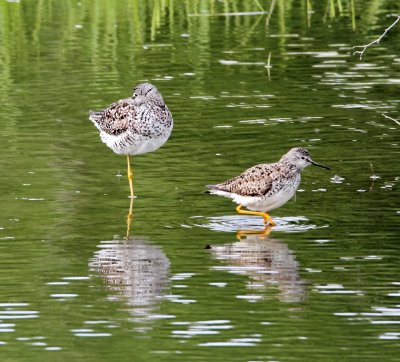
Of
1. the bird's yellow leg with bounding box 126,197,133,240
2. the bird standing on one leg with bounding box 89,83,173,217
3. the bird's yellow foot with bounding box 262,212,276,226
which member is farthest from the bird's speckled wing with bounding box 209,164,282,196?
the bird standing on one leg with bounding box 89,83,173,217

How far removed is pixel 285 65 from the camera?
23.8m

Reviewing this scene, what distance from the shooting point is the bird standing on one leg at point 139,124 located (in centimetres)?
1663

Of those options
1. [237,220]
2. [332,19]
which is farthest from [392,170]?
[332,19]

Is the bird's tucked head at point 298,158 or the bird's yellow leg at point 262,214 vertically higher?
the bird's tucked head at point 298,158

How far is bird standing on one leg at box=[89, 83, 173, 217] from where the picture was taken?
54.6 ft

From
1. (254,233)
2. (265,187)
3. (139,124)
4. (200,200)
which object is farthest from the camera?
(139,124)

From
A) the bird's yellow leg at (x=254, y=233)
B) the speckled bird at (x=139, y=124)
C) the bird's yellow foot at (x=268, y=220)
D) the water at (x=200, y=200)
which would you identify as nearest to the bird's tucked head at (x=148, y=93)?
the speckled bird at (x=139, y=124)

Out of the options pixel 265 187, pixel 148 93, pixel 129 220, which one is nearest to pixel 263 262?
pixel 265 187

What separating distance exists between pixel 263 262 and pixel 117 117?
453cm

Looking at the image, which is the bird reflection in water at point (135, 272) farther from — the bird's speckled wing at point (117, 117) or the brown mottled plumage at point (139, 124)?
the bird's speckled wing at point (117, 117)

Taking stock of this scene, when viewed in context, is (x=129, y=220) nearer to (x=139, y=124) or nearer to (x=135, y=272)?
(x=139, y=124)

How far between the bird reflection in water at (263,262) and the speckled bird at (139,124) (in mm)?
2608

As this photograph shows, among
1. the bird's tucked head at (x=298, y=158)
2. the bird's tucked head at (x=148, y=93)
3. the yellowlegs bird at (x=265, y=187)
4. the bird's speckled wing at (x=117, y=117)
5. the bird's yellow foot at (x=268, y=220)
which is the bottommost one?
the bird's yellow foot at (x=268, y=220)

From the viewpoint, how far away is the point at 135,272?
12664 mm
